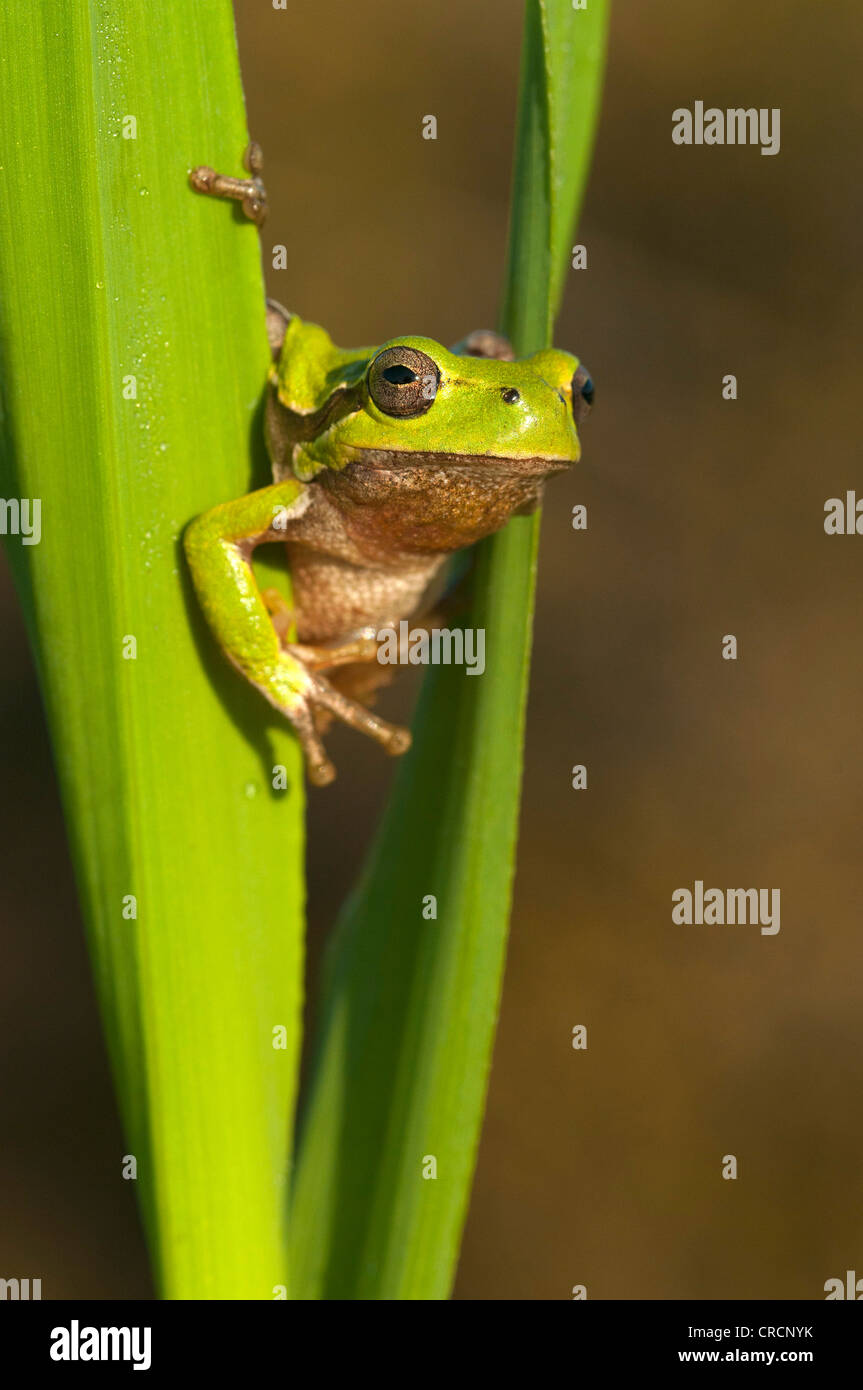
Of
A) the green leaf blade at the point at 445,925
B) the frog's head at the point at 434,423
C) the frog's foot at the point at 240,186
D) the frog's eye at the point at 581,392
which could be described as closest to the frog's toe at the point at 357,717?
the green leaf blade at the point at 445,925

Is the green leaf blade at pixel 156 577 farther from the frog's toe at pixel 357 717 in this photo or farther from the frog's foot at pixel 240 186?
the frog's toe at pixel 357 717

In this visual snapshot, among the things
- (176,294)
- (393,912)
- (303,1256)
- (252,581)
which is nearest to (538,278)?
(176,294)

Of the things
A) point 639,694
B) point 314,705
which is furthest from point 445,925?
point 639,694

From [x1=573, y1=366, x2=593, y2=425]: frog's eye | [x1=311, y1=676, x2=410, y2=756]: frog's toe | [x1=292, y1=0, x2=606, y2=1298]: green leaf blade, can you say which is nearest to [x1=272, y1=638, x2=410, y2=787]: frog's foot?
[x1=311, y1=676, x2=410, y2=756]: frog's toe

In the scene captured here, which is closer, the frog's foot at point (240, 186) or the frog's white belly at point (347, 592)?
the frog's foot at point (240, 186)

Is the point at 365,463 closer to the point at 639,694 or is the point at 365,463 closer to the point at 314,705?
the point at 314,705
